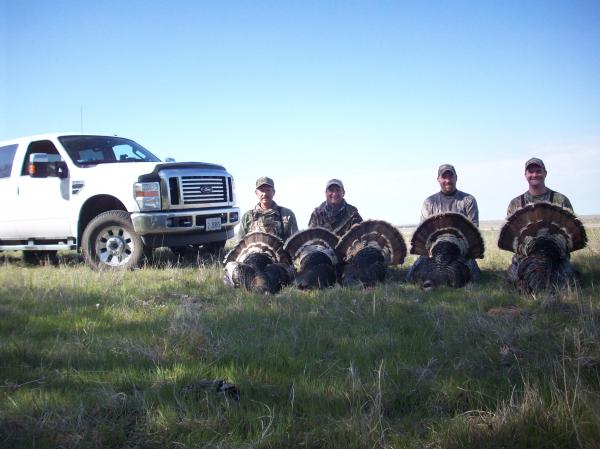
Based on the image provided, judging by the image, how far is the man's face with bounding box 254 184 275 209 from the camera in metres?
8.55

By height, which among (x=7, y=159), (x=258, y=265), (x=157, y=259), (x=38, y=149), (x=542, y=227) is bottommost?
(x=157, y=259)

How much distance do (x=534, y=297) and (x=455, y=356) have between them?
2.03m

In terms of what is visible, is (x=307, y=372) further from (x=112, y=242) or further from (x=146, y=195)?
(x=112, y=242)

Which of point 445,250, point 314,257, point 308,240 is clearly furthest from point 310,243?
Result: point 445,250

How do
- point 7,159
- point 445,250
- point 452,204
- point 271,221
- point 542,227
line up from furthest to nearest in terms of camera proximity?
point 7,159 < point 271,221 < point 452,204 < point 445,250 < point 542,227

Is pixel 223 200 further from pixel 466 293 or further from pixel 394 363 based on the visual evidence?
pixel 394 363

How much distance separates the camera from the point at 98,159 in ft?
32.5

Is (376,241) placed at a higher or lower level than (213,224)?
lower

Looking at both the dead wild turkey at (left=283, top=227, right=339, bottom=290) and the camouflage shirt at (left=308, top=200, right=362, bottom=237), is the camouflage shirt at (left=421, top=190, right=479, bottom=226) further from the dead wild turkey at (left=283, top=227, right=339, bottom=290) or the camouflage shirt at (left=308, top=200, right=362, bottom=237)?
the dead wild turkey at (left=283, top=227, right=339, bottom=290)

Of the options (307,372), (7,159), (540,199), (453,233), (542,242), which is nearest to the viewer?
(307,372)

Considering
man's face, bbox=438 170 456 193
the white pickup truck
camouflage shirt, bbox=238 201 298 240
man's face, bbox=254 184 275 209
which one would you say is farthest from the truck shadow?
man's face, bbox=438 170 456 193

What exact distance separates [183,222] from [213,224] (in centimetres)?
64

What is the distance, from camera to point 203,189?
9.51 m

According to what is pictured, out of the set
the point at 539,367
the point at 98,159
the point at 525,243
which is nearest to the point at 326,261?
the point at 525,243
